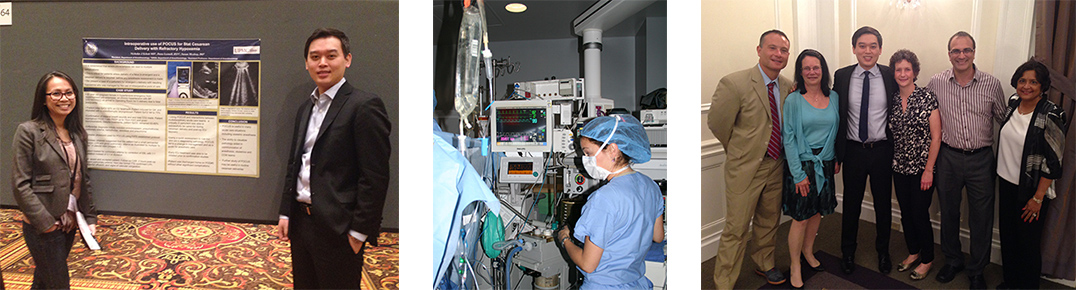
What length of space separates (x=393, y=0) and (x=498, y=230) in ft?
4.43

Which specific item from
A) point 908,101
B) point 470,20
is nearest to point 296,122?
point 470,20

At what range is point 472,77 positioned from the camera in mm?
A: 1815

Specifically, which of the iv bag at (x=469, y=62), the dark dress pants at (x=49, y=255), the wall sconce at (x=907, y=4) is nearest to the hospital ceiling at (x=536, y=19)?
the iv bag at (x=469, y=62)

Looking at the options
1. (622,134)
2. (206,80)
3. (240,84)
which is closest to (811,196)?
(622,134)

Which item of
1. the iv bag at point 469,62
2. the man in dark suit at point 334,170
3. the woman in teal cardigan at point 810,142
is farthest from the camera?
the iv bag at point 469,62

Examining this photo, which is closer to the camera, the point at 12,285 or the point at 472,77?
the point at 12,285

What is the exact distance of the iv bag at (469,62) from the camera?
5.93 feet

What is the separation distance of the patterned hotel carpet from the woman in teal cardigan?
1473 millimetres

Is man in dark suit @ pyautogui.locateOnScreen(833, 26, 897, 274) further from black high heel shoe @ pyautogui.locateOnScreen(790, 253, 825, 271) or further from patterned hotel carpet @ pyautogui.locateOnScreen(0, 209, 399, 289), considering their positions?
patterned hotel carpet @ pyautogui.locateOnScreen(0, 209, 399, 289)

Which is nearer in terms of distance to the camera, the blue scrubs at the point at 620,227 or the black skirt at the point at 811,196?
the black skirt at the point at 811,196

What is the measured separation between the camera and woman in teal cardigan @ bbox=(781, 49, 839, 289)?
49.1 inches

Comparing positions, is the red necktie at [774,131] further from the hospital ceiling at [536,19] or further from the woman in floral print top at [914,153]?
the hospital ceiling at [536,19]

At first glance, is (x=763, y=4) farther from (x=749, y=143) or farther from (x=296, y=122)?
(x=296, y=122)

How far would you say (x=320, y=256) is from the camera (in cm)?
153
